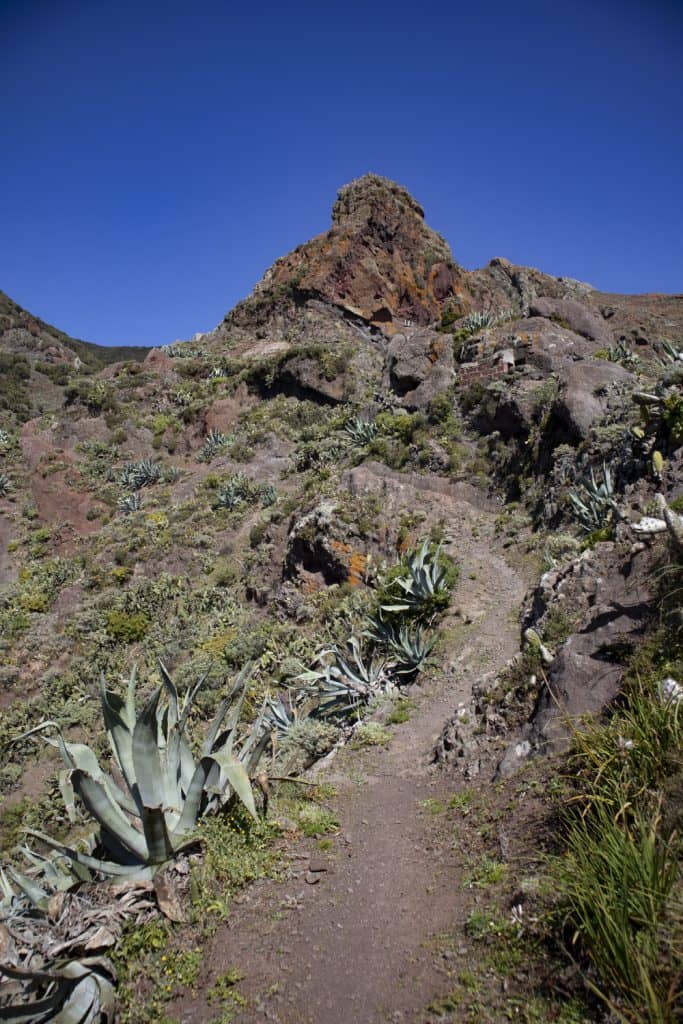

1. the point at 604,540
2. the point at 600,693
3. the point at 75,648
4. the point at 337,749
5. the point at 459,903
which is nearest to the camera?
the point at 459,903

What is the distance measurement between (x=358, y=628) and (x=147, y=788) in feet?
20.3

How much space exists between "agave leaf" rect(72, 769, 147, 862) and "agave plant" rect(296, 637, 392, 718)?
399 cm

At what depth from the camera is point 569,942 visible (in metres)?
2.43

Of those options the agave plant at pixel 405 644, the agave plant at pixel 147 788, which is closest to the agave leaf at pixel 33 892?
the agave plant at pixel 147 788

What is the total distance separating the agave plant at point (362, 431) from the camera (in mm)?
17078

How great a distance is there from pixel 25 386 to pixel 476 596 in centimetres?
3831

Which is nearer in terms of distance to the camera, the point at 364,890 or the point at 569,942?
the point at 569,942

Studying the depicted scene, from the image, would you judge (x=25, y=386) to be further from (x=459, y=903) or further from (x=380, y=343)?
(x=459, y=903)

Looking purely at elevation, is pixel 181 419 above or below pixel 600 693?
above

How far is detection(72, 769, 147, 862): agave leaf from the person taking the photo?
11.6 ft

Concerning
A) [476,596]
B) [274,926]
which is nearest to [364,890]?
[274,926]

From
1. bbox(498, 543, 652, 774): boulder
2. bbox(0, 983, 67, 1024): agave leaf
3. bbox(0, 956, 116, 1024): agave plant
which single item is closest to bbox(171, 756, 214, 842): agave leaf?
bbox(0, 956, 116, 1024): agave plant

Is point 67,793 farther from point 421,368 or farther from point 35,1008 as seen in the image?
point 421,368

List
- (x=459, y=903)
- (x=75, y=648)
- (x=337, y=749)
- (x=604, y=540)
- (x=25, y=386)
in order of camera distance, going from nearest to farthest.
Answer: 1. (x=459, y=903)
2. (x=337, y=749)
3. (x=604, y=540)
4. (x=75, y=648)
5. (x=25, y=386)
